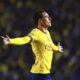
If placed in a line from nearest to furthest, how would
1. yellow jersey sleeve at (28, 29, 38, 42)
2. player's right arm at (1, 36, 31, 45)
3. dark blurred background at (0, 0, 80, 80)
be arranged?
player's right arm at (1, 36, 31, 45) → yellow jersey sleeve at (28, 29, 38, 42) → dark blurred background at (0, 0, 80, 80)

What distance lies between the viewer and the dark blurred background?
3475mm

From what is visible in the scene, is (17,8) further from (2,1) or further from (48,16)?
(48,16)

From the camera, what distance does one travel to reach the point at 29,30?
135 inches

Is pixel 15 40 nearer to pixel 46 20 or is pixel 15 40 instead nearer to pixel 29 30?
pixel 46 20

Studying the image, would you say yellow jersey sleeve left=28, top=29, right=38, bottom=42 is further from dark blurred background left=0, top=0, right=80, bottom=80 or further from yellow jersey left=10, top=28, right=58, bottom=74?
dark blurred background left=0, top=0, right=80, bottom=80

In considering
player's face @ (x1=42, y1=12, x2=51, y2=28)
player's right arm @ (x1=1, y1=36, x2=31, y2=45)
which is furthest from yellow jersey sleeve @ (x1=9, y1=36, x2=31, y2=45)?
player's face @ (x1=42, y1=12, x2=51, y2=28)

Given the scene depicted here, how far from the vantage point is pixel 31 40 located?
175 cm

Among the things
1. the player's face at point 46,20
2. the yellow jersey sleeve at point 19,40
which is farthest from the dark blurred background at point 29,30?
the yellow jersey sleeve at point 19,40

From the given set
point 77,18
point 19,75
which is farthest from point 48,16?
point 77,18

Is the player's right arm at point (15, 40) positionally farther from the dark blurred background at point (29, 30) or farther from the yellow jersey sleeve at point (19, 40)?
the dark blurred background at point (29, 30)

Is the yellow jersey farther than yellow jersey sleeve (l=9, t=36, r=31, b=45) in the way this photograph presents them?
Yes

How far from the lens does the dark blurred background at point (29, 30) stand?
3475 mm

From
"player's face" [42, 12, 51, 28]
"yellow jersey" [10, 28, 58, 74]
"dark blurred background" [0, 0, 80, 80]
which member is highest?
"player's face" [42, 12, 51, 28]

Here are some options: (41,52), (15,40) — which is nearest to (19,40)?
(15,40)
